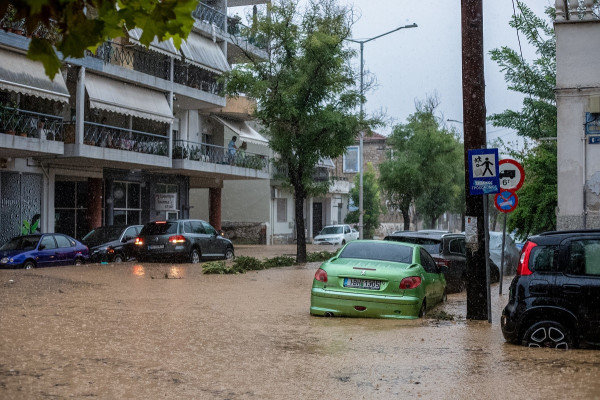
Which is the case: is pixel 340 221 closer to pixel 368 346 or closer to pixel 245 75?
pixel 245 75

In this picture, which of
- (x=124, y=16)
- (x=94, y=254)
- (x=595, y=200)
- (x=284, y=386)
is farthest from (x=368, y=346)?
(x=94, y=254)

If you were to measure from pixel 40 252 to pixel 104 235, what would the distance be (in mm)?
4730

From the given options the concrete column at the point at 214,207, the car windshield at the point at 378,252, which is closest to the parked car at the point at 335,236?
the concrete column at the point at 214,207

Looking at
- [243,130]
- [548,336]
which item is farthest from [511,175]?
[243,130]

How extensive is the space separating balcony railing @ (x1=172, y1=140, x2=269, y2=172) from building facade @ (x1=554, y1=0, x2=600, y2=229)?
2229 centimetres

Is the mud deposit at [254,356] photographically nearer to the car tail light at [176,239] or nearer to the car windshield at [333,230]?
the car tail light at [176,239]

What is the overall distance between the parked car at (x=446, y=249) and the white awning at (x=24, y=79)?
44.9ft

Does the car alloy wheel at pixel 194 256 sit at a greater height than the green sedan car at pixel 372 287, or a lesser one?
lesser

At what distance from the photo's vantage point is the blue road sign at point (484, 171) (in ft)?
42.1

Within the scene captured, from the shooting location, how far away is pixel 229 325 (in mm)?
12219

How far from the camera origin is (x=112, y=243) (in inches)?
1145

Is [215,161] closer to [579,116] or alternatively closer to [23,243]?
[23,243]

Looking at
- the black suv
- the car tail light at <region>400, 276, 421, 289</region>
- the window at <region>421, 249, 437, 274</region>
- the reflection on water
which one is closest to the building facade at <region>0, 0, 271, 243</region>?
the reflection on water

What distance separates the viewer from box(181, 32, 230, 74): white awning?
3816cm
